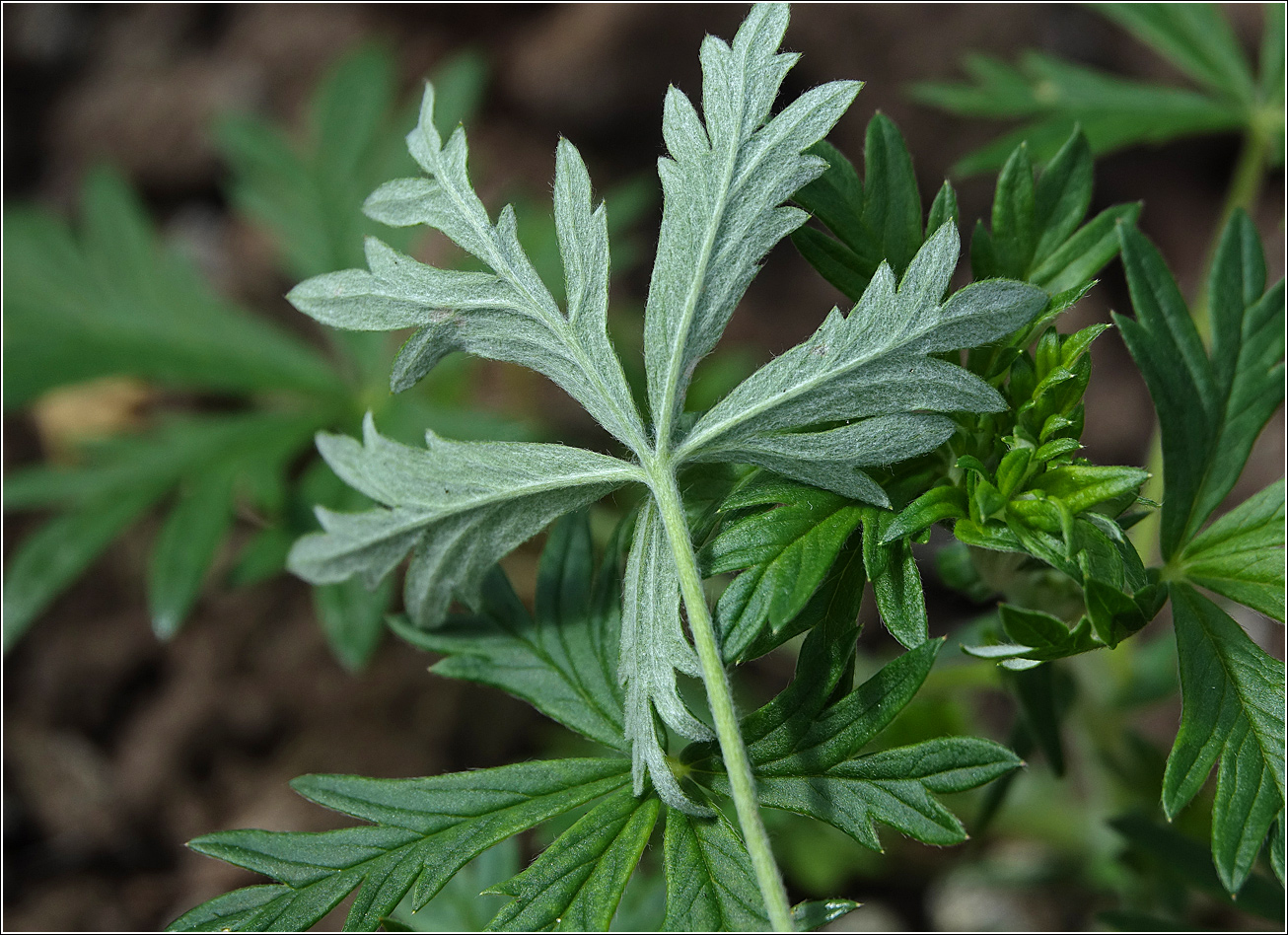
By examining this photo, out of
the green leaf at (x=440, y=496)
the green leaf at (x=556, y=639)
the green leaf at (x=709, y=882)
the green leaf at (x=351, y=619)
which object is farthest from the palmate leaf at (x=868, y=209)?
the green leaf at (x=351, y=619)

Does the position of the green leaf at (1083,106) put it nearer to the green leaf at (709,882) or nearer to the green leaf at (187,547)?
the green leaf at (709,882)

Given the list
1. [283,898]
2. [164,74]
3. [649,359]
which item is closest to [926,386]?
[649,359]

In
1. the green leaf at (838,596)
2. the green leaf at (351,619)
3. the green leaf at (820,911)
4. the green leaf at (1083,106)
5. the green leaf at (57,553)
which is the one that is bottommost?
the green leaf at (820,911)

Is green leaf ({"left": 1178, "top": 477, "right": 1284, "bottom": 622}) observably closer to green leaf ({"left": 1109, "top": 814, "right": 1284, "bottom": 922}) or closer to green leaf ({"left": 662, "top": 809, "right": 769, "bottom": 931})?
green leaf ({"left": 1109, "top": 814, "right": 1284, "bottom": 922})

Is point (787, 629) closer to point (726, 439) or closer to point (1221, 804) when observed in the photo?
point (726, 439)

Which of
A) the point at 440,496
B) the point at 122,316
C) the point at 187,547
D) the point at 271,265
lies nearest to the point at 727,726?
the point at 440,496

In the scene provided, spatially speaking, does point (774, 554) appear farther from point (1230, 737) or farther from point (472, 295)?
point (1230, 737)


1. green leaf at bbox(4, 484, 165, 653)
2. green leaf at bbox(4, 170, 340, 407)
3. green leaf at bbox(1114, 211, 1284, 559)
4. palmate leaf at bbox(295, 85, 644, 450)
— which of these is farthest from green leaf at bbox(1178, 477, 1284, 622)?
green leaf at bbox(4, 484, 165, 653)
